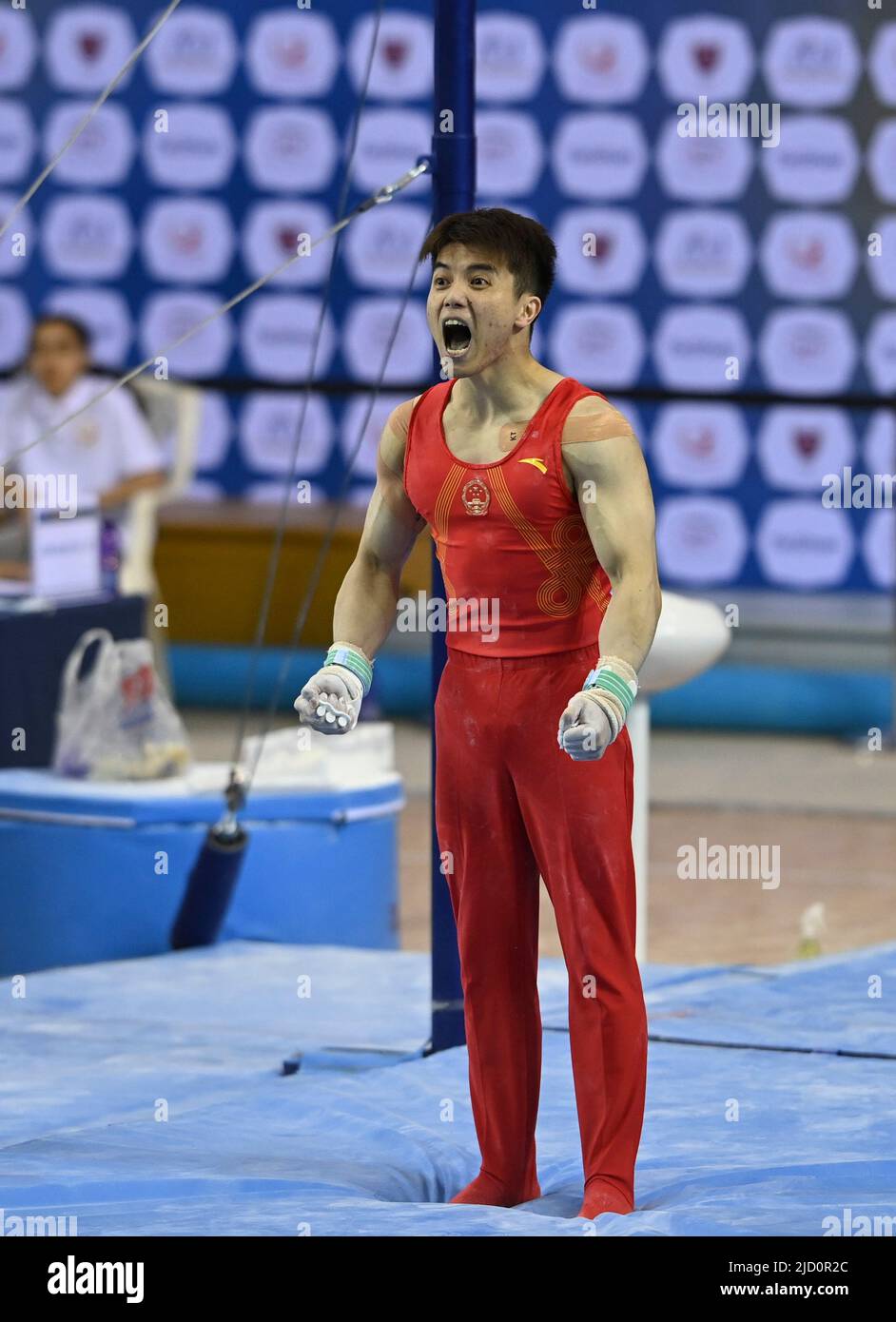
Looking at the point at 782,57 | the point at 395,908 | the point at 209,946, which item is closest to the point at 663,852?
the point at 395,908

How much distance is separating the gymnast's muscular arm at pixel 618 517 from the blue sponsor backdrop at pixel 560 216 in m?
6.39

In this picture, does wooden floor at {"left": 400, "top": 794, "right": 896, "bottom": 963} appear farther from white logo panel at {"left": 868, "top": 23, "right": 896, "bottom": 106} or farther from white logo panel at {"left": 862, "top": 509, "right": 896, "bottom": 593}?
white logo panel at {"left": 868, "top": 23, "right": 896, "bottom": 106}

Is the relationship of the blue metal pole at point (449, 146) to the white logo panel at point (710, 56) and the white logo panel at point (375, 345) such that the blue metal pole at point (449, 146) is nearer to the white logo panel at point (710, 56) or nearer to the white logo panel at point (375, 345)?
the white logo panel at point (710, 56)

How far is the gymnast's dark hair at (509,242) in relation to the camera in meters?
3.37

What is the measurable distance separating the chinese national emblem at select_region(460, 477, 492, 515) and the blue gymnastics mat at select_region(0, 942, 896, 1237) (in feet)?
3.24

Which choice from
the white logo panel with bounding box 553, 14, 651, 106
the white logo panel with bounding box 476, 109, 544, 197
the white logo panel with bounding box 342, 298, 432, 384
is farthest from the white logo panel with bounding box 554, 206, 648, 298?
the white logo panel with bounding box 342, 298, 432, 384

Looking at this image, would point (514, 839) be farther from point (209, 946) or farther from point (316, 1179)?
point (209, 946)

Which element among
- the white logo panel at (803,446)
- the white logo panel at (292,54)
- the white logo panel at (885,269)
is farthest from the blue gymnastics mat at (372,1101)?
the white logo panel at (292,54)

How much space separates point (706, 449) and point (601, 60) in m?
1.63

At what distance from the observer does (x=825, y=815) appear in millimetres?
8047

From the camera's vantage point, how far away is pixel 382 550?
11.8 ft

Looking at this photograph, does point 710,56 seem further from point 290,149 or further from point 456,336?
point 456,336

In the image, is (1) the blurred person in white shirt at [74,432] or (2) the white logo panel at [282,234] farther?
(2) the white logo panel at [282,234]
